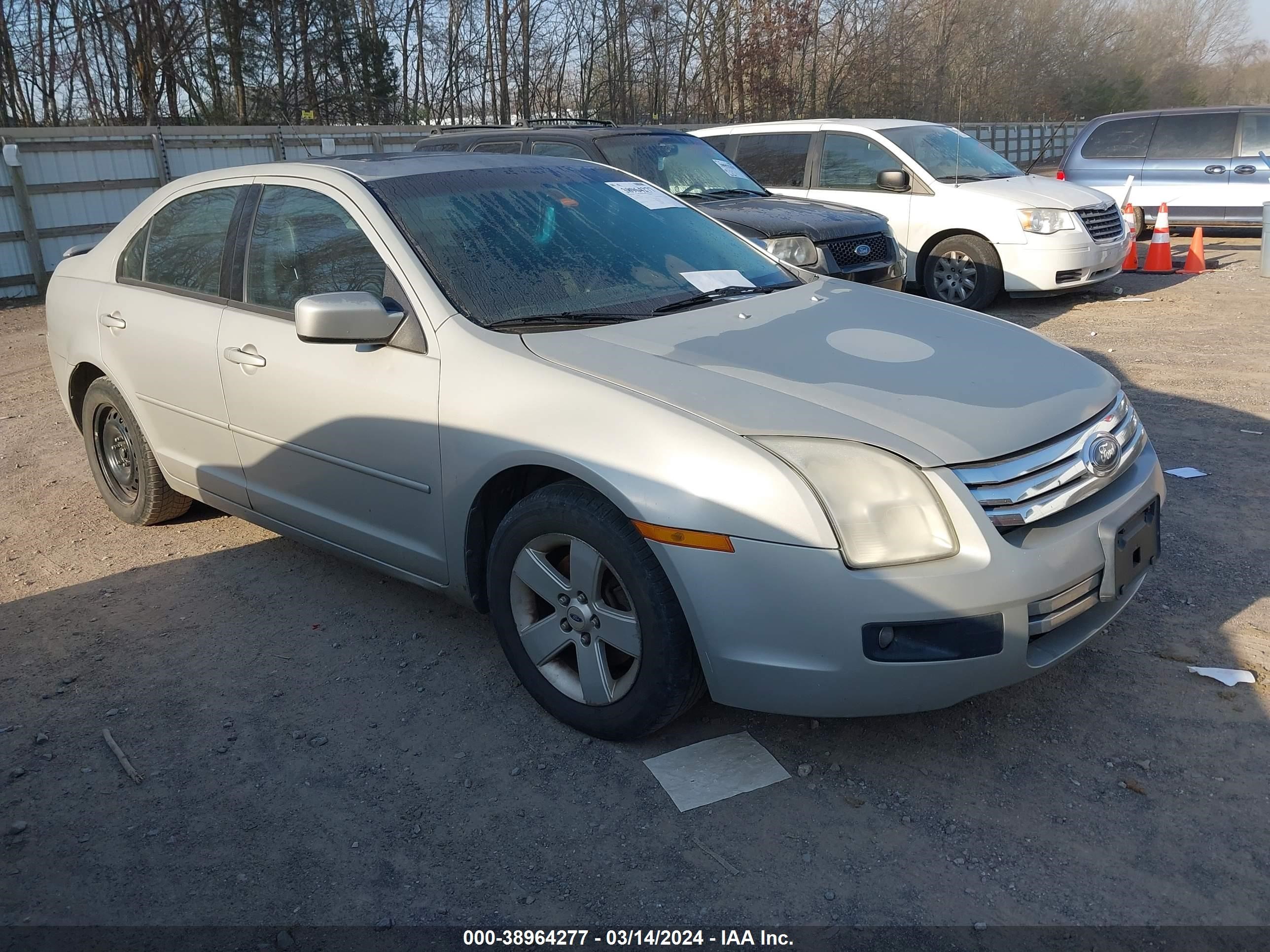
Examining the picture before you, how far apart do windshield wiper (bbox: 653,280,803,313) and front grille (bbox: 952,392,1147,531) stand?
1.27 m

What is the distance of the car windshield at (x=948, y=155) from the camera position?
10.0 metres

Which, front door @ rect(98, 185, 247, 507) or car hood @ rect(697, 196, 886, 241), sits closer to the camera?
front door @ rect(98, 185, 247, 507)

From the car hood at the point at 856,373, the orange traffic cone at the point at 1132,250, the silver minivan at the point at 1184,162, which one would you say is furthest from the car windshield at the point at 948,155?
the car hood at the point at 856,373

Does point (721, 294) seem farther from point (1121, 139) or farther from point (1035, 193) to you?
point (1121, 139)

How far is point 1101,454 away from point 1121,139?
12.1 metres

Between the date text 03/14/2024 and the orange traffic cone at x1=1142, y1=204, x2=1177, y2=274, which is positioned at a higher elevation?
the orange traffic cone at x1=1142, y1=204, x2=1177, y2=274

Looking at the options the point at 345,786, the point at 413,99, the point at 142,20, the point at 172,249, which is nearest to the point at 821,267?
the point at 172,249

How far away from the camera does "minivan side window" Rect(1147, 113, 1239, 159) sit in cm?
1294

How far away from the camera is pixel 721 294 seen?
3832 millimetres

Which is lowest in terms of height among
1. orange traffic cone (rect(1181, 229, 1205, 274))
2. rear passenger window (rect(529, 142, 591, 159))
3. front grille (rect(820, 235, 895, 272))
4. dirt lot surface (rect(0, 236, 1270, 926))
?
dirt lot surface (rect(0, 236, 1270, 926))

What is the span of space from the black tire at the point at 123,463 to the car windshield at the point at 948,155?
297 inches

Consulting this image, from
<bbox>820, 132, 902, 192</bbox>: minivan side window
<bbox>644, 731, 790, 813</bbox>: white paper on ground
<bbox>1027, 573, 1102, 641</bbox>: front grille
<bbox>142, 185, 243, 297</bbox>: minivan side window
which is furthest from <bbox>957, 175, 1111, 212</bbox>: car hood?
<bbox>644, 731, 790, 813</bbox>: white paper on ground

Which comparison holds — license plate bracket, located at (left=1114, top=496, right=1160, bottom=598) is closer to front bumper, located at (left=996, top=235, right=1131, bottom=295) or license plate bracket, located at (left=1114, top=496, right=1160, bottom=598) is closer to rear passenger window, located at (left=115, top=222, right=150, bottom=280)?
rear passenger window, located at (left=115, top=222, right=150, bottom=280)

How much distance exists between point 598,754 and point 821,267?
18.3ft
